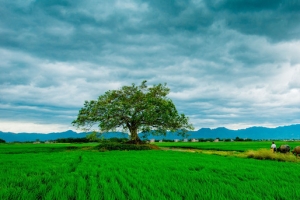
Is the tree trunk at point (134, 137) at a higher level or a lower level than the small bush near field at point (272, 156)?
higher

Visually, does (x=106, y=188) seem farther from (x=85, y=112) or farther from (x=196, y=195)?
(x=85, y=112)

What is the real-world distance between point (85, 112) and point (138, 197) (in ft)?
116

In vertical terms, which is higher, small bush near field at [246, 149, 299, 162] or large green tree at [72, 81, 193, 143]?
large green tree at [72, 81, 193, 143]

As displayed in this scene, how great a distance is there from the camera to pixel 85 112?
39.8 m

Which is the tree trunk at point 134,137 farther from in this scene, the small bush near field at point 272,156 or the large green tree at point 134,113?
the small bush near field at point 272,156

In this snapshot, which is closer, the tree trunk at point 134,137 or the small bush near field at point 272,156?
the small bush near field at point 272,156

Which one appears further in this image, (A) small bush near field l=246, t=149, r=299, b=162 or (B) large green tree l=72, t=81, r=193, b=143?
(B) large green tree l=72, t=81, r=193, b=143

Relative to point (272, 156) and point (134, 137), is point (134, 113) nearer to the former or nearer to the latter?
point (134, 137)

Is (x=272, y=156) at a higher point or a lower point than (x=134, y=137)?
lower

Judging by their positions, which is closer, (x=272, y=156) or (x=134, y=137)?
(x=272, y=156)

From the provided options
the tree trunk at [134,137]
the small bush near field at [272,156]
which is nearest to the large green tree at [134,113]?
the tree trunk at [134,137]

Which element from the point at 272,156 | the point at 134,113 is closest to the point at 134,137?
the point at 134,113

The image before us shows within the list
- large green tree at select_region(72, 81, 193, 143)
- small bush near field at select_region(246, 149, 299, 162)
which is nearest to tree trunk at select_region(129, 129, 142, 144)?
large green tree at select_region(72, 81, 193, 143)

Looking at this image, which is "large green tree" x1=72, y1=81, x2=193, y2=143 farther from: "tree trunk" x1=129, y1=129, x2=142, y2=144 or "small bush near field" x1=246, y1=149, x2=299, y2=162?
"small bush near field" x1=246, y1=149, x2=299, y2=162
